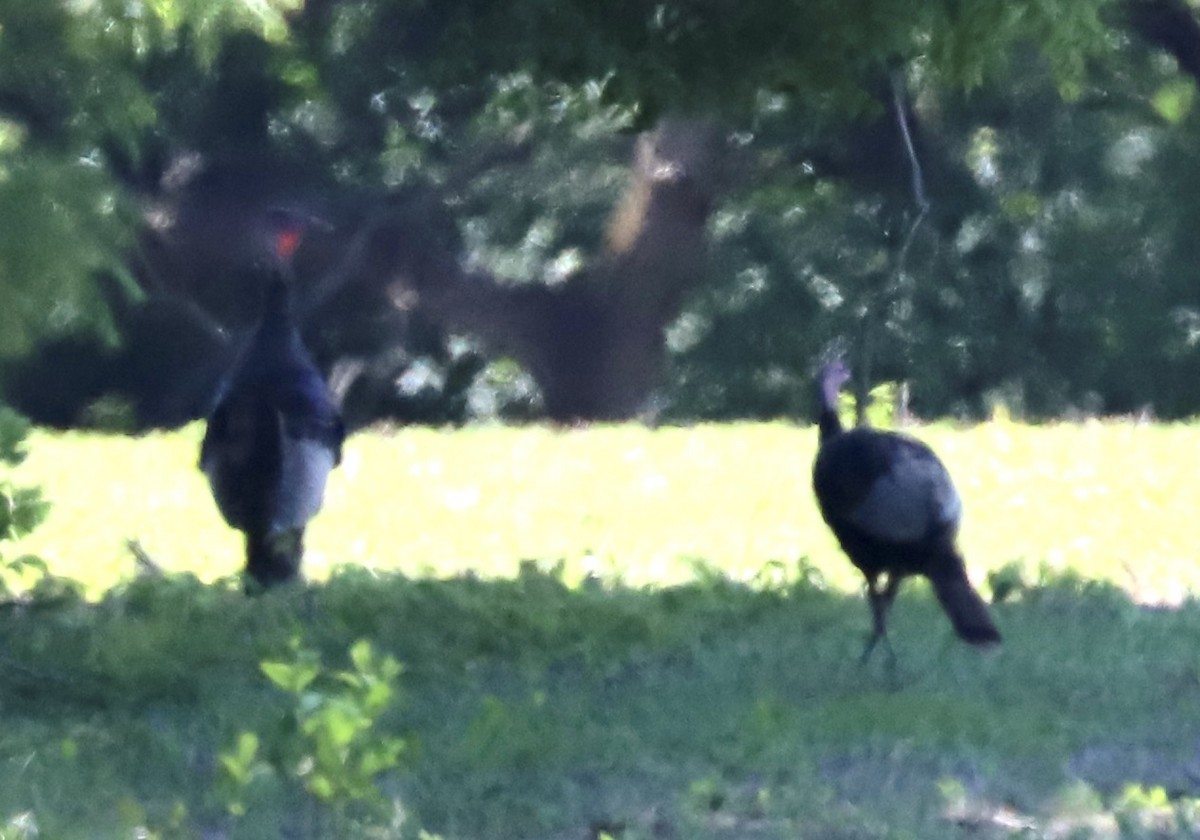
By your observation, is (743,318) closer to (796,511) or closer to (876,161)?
(876,161)

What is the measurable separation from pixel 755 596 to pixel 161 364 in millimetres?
18903

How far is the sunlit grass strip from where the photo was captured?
423 inches

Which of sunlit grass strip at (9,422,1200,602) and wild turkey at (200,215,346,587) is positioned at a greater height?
wild turkey at (200,215,346,587)

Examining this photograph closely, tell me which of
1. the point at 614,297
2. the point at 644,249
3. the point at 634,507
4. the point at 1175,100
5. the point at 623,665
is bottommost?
the point at 614,297

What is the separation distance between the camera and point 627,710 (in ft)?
22.3

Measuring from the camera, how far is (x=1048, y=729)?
6.43 metres

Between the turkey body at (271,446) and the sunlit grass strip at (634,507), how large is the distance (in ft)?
3.51

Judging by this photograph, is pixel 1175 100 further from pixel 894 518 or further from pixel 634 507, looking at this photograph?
pixel 894 518

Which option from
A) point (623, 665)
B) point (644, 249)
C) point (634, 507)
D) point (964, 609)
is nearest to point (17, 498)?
point (623, 665)

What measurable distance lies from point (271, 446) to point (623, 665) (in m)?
1.88

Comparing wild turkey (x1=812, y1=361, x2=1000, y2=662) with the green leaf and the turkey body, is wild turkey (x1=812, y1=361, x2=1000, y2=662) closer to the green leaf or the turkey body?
the turkey body

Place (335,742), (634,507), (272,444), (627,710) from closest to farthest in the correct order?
(335,742), (627,710), (272,444), (634,507)

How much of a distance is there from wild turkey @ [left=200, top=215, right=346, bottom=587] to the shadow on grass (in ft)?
1.01

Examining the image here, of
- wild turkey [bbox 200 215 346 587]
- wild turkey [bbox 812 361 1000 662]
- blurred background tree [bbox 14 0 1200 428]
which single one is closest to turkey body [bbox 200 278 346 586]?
wild turkey [bbox 200 215 346 587]
